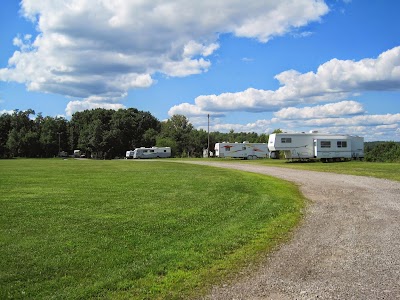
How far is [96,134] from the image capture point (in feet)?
333

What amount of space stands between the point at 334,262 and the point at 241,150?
4810 cm

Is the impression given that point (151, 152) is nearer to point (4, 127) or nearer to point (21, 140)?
point (21, 140)

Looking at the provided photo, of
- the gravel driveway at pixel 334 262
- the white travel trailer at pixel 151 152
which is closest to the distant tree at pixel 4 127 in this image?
the white travel trailer at pixel 151 152

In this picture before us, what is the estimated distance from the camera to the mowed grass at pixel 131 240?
17.4ft

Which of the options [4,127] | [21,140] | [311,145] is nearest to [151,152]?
[311,145]

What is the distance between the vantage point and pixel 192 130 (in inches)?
4409

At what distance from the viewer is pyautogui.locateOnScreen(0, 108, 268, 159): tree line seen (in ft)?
335

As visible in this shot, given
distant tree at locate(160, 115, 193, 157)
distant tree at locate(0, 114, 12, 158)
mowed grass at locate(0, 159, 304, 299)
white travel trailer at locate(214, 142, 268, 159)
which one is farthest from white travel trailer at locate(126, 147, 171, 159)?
mowed grass at locate(0, 159, 304, 299)

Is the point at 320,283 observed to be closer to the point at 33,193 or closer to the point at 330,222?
the point at 330,222

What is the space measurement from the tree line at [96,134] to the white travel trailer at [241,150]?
138ft

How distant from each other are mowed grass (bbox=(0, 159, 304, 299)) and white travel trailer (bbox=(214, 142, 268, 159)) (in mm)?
39681

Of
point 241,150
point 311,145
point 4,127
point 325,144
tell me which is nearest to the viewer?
point 325,144

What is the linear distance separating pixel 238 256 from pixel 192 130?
105625 millimetres

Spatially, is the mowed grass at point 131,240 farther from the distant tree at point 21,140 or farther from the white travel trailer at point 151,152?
the distant tree at point 21,140
